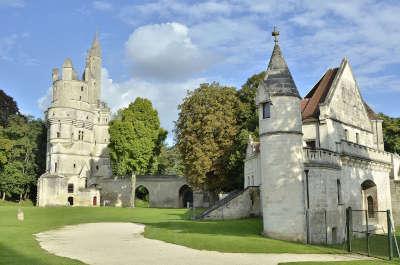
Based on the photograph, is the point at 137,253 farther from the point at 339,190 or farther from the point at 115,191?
the point at 115,191

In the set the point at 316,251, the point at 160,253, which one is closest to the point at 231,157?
the point at 316,251

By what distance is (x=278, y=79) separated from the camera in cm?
2638

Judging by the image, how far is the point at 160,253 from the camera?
17.4 m

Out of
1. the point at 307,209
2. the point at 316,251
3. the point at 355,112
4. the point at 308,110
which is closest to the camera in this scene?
the point at 316,251

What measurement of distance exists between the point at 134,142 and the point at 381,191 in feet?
118

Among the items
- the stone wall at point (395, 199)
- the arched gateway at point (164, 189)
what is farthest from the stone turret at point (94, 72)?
the stone wall at point (395, 199)

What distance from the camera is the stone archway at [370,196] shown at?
33688 millimetres

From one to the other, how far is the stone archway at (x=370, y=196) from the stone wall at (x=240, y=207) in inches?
331

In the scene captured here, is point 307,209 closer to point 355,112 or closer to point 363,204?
point 363,204

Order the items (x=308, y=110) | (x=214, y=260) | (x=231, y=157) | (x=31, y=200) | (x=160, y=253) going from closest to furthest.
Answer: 1. (x=214, y=260)
2. (x=160, y=253)
3. (x=308, y=110)
4. (x=231, y=157)
5. (x=31, y=200)

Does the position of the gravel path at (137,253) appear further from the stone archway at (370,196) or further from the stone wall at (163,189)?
the stone wall at (163,189)

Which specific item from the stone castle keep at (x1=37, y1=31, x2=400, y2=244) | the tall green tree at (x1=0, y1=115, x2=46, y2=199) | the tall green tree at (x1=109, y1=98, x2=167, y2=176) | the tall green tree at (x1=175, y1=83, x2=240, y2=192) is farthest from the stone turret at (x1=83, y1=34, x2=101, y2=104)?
the tall green tree at (x1=175, y1=83, x2=240, y2=192)

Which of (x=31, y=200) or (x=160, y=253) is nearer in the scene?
(x=160, y=253)

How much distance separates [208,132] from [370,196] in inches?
625
